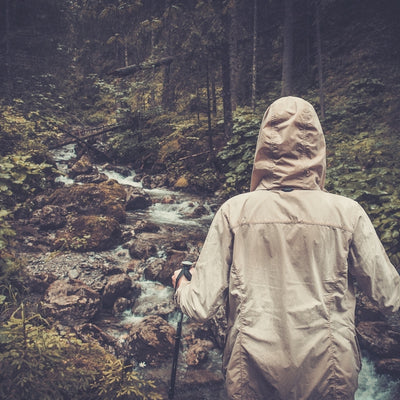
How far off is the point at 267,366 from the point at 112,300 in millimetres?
4416

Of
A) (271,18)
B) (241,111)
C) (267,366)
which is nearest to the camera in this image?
(267,366)

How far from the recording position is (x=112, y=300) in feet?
17.1

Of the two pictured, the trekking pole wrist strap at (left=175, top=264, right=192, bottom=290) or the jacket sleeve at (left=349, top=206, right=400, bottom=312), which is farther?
the trekking pole wrist strap at (left=175, top=264, right=192, bottom=290)

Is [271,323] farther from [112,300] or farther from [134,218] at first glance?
[134,218]

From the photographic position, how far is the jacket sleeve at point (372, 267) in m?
1.51

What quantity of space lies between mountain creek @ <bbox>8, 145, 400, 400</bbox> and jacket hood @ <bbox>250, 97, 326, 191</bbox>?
11.7ft

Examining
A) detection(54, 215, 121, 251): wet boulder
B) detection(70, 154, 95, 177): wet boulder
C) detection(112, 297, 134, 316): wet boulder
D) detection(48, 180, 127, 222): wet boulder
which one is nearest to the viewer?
detection(112, 297, 134, 316): wet boulder

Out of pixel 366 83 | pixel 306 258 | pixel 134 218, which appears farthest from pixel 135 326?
pixel 366 83

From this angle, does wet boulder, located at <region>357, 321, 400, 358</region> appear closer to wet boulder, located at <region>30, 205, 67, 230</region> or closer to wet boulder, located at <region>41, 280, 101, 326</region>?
wet boulder, located at <region>41, 280, 101, 326</region>

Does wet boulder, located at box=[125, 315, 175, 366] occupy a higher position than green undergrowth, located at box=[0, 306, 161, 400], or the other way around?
green undergrowth, located at box=[0, 306, 161, 400]

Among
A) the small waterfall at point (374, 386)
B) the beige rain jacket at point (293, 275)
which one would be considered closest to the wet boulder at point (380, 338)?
the small waterfall at point (374, 386)

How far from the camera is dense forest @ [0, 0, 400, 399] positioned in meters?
5.50

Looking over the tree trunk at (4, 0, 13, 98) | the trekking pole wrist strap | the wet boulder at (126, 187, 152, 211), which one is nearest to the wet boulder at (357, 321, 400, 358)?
the trekking pole wrist strap

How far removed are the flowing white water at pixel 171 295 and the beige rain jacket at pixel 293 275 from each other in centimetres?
284
